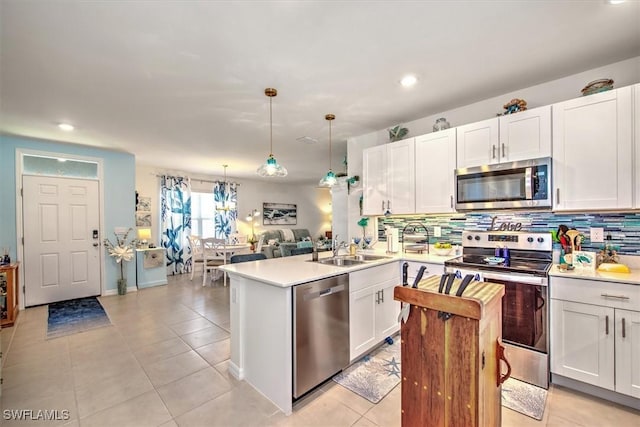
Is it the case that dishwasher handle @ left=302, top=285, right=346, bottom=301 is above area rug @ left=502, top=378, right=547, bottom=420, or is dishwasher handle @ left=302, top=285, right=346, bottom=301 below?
above

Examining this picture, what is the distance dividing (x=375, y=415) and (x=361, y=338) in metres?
0.66

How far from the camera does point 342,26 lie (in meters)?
1.77

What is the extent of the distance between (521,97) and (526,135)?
0.57 m

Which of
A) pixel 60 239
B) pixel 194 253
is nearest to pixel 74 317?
pixel 60 239

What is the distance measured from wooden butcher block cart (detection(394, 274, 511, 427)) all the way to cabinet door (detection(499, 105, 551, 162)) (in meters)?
1.81

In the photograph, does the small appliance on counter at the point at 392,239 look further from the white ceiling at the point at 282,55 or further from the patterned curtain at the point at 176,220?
the patterned curtain at the point at 176,220

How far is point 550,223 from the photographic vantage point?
251 cm

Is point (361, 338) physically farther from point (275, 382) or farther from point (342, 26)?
point (342, 26)

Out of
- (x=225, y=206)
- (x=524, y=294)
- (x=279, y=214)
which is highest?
(x=225, y=206)

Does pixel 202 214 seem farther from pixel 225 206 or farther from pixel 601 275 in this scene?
pixel 601 275

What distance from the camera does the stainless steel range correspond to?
2.05 meters

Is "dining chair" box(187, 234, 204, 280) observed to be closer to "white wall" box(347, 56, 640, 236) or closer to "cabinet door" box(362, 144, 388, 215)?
"white wall" box(347, 56, 640, 236)

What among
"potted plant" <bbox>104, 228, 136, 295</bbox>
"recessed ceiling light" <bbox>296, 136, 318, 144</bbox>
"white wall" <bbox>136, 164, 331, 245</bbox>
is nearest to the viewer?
"recessed ceiling light" <bbox>296, 136, 318, 144</bbox>

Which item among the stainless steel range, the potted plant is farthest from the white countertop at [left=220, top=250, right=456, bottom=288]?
the potted plant
